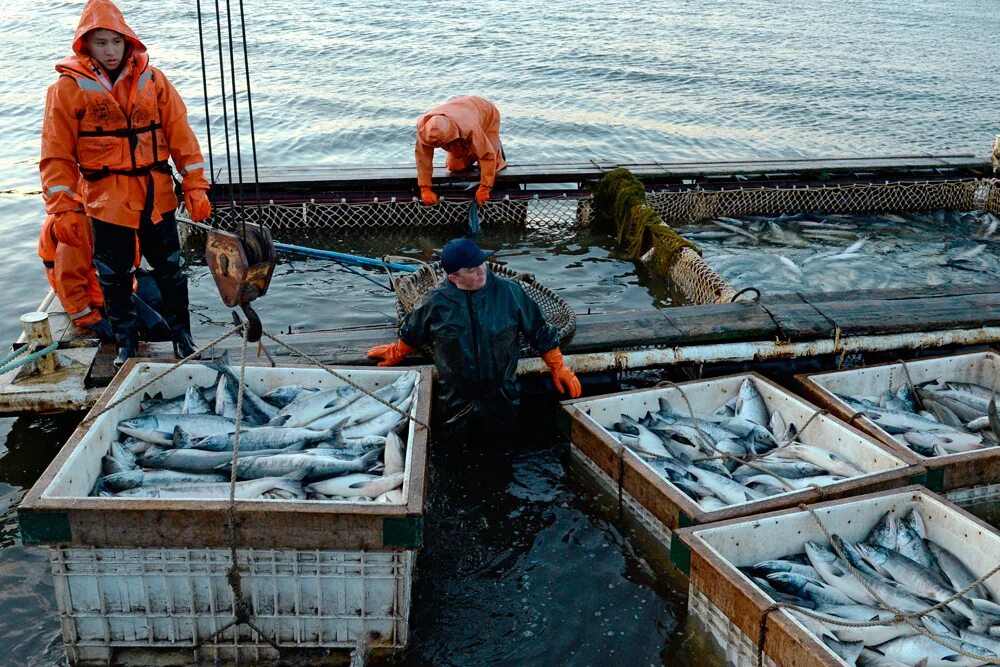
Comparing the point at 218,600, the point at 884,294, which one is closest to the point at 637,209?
the point at 884,294

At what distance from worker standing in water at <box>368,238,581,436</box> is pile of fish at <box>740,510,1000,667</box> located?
6.76 ft

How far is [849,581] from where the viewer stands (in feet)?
15.3

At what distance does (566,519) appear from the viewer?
19.2ft

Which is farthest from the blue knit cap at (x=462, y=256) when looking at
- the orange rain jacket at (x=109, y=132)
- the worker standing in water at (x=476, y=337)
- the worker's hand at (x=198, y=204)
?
the orange rain jacket at (x=109, y=132)

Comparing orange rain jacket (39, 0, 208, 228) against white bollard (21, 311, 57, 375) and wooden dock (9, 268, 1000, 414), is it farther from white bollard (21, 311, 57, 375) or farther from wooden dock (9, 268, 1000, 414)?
wooden dock (9, 268, 1000, 414)

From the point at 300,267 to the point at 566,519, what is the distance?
6174 mm

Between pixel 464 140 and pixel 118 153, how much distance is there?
5.60 meters

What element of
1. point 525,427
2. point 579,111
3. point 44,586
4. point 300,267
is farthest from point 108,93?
point 579,111

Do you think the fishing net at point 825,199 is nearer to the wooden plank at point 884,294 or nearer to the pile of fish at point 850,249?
the pile of fish at point 850,249

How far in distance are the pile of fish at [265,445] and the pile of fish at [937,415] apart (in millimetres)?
3387

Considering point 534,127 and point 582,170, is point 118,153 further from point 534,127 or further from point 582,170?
point 534,127

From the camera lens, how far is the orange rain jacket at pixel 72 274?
693 cm

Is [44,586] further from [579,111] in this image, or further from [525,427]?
[579,111]

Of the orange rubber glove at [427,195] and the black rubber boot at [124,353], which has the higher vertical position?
the orange rubber glove at [427,195]
